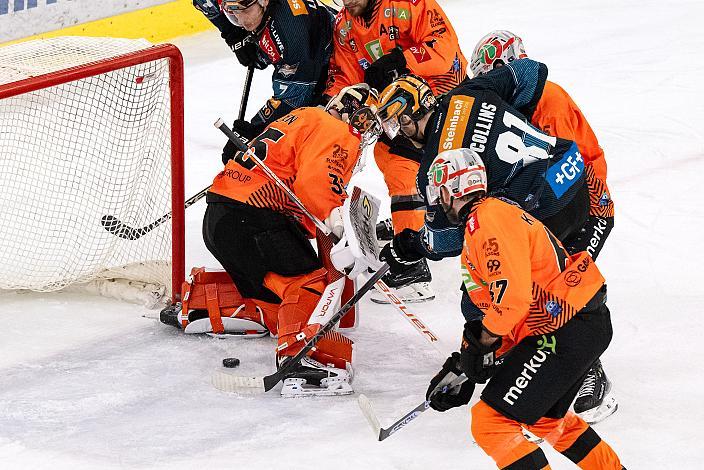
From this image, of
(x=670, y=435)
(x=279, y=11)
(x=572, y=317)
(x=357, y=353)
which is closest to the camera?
(x=572, y=317)

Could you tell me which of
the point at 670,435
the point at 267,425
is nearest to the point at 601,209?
the point at 670,435

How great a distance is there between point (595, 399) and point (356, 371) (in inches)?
30.6

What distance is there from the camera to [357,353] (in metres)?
3.60

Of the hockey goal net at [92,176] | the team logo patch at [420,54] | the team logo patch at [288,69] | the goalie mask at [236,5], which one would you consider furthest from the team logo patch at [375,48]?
the hockey goal net at [92,176]

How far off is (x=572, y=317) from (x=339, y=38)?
1.87 m

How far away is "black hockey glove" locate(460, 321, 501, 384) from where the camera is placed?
2629mm

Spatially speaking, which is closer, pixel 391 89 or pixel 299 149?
pixel 391 89

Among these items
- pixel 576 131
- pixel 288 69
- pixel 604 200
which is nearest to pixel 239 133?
pixel 288 69

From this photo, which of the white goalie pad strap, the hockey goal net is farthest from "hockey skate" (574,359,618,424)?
the hockey goal net

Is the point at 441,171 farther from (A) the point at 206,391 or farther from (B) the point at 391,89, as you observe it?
(A) the point at 206,391

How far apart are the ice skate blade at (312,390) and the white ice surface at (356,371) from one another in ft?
0.10

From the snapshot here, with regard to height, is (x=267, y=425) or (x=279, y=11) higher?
(x=279, y=11)

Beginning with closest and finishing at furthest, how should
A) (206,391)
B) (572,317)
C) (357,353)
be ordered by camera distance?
1. (572,317)
2. (206,391)
3. (357,353)

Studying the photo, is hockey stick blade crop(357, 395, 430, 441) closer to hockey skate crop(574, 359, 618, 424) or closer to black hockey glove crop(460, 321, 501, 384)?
black hockey glove crop(460, 321, 501, 384)
